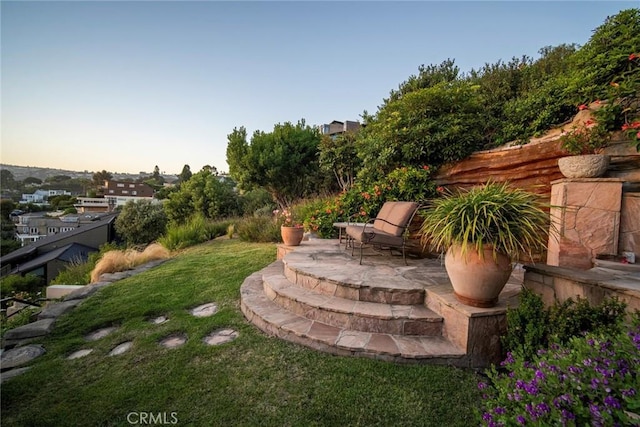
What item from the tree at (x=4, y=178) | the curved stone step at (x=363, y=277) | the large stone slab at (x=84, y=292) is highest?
the tree at (x=4, y=178)

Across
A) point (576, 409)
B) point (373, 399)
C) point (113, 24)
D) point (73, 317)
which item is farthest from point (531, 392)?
point (113, 24)

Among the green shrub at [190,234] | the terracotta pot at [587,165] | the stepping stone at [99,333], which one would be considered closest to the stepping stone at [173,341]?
the stepping stone at [99,333]

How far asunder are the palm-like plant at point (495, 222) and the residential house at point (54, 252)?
1390 centimetres

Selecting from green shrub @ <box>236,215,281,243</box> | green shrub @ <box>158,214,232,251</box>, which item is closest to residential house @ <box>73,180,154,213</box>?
green shrub @ <box>158,214,232,251</box>

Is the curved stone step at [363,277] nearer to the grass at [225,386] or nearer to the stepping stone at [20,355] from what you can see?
the grass at [225,386]

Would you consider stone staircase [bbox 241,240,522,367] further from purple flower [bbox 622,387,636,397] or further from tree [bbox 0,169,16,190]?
tree [bbox 0,169,16,190]

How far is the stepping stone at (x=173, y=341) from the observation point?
249cm

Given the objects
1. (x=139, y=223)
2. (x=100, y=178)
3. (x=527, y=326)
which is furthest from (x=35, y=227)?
(x=100, y=178)

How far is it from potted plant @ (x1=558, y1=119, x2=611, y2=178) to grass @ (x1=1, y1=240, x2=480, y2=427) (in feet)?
9.41

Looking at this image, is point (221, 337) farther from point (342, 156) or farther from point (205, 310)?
point (342, 156)

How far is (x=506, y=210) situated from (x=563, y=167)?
2034mm

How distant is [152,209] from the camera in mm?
12695
